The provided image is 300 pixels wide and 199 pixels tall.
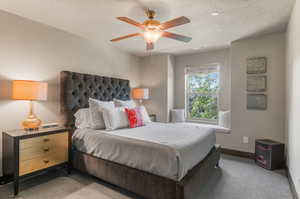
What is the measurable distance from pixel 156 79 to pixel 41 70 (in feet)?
9.64

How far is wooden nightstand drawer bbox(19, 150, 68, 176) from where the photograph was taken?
2.17 metres

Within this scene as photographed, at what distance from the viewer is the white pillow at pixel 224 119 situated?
3914 millimetres

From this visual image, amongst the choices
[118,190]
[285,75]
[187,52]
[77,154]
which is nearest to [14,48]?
[77,154]

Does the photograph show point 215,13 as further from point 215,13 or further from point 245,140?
point 245,140

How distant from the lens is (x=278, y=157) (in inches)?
114

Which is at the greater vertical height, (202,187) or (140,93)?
(140,93)

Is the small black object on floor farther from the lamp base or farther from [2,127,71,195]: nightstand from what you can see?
the lamp base

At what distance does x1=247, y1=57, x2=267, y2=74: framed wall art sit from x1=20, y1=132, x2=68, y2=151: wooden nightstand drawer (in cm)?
381

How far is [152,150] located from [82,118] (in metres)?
1.67

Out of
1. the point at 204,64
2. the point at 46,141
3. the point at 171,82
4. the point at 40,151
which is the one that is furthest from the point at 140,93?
the point at 40,151

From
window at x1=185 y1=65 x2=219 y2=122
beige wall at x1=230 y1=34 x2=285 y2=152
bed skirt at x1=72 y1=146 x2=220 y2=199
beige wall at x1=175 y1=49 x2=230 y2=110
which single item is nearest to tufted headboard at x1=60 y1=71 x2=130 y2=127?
bed skirt at x1=72 y1=146 x2=220 y2=199

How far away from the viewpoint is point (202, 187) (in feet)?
7.42

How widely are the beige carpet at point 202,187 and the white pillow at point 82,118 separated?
821 millimetres

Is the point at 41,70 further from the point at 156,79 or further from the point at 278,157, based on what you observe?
the point at 278,157
